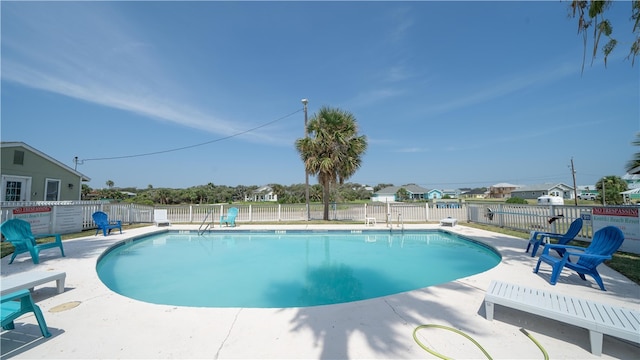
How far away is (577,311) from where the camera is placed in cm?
245

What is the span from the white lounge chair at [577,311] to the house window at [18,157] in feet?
61.0

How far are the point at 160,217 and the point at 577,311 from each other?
49.1ft

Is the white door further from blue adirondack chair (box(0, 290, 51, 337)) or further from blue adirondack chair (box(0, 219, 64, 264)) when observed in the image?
blue adirondack chair (box(0, 290, 51, 337))

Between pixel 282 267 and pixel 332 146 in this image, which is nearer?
pixel 282 267

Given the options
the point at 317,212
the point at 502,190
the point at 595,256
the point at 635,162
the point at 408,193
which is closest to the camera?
the point at 595,256

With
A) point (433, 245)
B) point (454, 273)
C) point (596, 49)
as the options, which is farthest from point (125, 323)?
point (433, 245)

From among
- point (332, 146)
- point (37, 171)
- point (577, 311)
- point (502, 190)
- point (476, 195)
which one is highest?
point (332, 146)

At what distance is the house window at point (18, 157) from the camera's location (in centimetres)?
1147

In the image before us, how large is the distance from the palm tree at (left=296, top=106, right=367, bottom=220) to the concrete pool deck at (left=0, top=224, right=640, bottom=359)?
370 inches

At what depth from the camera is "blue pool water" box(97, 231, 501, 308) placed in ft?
16.1

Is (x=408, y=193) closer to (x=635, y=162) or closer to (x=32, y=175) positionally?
(x=635, y=162)

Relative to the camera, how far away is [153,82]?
12.8m

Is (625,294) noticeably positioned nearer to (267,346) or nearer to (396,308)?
(396,308)

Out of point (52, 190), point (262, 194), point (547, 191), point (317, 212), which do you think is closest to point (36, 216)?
point (52, 190)
